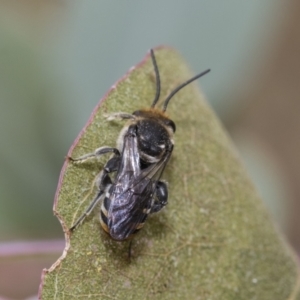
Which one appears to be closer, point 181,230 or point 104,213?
point 104,213

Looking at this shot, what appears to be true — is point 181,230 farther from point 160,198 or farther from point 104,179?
point 104,179

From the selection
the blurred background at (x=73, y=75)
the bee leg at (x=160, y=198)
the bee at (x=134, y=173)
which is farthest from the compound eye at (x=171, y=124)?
the blurred background at (x=73, y=75)

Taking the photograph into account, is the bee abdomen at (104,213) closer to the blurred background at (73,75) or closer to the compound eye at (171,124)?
the compound eye at (171,124)

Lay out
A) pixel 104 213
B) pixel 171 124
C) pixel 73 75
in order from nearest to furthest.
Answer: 1. pixel 104 213
2. pixel 171 124
3. pixel 73 75

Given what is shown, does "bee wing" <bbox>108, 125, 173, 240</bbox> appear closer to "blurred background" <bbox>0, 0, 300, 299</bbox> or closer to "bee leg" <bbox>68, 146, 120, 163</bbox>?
"bee leg" <bbox>68, 146, 120, 163</bbox>

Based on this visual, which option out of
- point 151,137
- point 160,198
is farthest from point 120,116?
point 160,198

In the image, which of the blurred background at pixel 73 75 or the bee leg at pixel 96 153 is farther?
the blurred background at pixel 73 75
